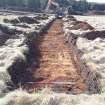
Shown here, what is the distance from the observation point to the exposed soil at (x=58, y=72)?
39.9 ft

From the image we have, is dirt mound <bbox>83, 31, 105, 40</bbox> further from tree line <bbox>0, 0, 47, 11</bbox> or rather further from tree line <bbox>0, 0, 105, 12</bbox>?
tree line <bbox>0, 0, 47, 11</bbox>

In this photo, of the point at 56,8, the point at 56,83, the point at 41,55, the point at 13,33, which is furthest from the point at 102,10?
the point at 56,83

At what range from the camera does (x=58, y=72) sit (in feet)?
47.2

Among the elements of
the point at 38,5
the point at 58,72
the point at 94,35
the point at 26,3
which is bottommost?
the point at 38,5

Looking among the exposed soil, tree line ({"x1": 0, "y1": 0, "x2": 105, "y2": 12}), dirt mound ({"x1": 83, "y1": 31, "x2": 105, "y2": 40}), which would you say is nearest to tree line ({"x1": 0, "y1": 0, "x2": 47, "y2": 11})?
tree line ({"x1": 0, "y1": 0, "x2": 105, "y2": 12})

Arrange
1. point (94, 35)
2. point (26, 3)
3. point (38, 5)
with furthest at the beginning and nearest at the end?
1. point (26, 3)
2. point (38, 5)
3. point (94, 35)

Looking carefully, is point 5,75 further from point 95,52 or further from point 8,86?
point 95,52

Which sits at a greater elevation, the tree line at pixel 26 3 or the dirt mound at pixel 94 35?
the dirt mound at pixel 94 35

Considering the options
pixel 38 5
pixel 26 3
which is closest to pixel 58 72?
pixel 38 5

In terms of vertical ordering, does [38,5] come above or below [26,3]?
below

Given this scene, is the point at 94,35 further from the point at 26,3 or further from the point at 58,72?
the point at 26,3

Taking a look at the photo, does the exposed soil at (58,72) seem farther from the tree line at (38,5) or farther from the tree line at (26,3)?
the tree line at (26,3)

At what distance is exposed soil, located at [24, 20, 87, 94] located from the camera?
12.2m

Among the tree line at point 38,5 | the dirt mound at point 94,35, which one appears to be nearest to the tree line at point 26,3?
the tree line at point 38,5
